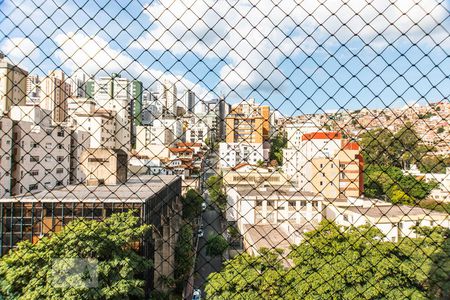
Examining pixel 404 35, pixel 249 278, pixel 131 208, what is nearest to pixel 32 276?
pixel 131 208

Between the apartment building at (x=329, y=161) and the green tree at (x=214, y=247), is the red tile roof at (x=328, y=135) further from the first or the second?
the green tree at (x=214, y=247)

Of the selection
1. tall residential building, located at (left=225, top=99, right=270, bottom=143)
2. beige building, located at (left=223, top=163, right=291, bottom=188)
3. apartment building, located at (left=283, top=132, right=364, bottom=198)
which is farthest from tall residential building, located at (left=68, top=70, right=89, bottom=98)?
apartment building, located at (left=283, top=132, right=364, bottom=198)

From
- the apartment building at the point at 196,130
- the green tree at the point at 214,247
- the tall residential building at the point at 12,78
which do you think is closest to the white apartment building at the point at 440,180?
the apartment building at the point at 196,130

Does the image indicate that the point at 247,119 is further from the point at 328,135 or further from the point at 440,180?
the point at 440,180

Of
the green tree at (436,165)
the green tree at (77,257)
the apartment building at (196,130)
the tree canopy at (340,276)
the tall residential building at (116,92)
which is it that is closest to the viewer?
the green tree at (436,165)

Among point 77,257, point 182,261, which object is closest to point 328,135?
point 77,257
